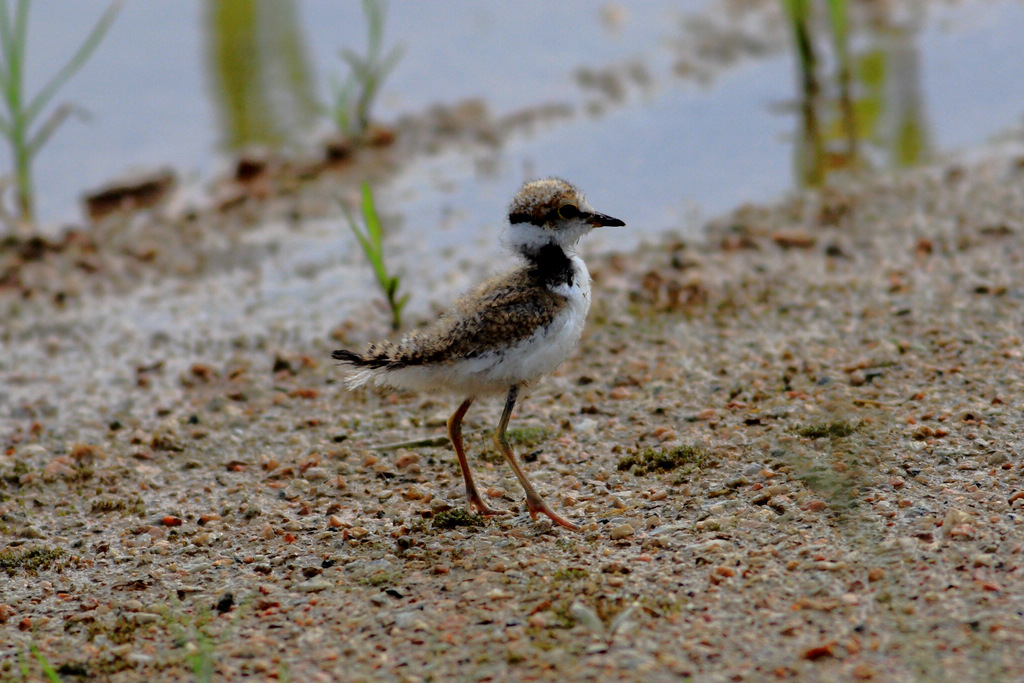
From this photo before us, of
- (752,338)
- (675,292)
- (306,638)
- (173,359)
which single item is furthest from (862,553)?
(173,359)

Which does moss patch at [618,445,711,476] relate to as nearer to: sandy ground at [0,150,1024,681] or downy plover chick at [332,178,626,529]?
sandy ground at [0,150,1024,681]

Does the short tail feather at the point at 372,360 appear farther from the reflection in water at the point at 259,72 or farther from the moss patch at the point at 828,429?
the reflection in water at the point at 259,72

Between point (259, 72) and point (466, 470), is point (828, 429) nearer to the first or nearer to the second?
point (466, 470)

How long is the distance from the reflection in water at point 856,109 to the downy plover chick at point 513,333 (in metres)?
3.27

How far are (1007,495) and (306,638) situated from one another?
207 cm

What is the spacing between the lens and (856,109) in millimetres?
7633

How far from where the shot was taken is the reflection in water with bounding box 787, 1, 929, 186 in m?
7.09

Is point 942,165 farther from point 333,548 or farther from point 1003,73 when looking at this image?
point 333,548

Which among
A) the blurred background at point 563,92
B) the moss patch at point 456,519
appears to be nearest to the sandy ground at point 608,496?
the moss patch at point 456,519

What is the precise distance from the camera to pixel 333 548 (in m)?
3.65

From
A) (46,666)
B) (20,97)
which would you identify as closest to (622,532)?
(46,666)

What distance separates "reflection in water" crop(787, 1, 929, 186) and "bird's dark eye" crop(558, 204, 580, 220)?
10.6 feet

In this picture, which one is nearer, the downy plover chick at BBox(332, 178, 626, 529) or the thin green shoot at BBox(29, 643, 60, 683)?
the thin green shoot at BBox(29, 643, 60, 683)

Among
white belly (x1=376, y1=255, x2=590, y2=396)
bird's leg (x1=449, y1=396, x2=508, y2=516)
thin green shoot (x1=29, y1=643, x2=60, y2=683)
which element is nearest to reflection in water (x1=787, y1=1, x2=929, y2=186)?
white belly (x1=376, y1=255, x2=590, y2=396)
